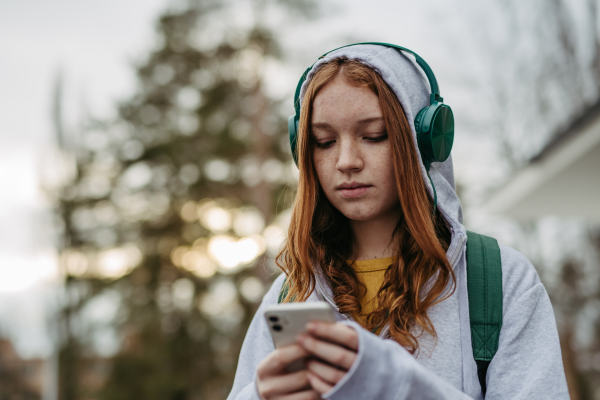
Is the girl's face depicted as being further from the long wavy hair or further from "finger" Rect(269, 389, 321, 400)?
"finger" Rect(269, 389, 321, 400)

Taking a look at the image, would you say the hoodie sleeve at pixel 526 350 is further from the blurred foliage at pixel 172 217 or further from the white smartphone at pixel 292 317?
the blurred foliage at pixel 172 217

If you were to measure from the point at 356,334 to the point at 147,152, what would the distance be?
1523cm

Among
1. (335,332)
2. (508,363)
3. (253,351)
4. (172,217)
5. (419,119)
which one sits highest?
(419,119)

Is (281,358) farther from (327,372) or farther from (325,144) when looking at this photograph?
(325,144)

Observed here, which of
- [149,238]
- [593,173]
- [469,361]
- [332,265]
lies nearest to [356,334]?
[469,361]

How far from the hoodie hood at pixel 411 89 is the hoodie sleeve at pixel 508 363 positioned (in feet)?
0.62

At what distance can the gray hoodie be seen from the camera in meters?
1.01

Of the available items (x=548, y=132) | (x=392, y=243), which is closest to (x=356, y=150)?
(x=392, y=243)

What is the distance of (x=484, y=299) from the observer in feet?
4.57

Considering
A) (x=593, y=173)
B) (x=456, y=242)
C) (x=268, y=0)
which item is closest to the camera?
(x=456, y=242)

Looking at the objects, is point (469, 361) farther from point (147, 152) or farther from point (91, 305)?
point (91, 305)

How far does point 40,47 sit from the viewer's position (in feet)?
51.6

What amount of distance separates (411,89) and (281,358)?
959 mm

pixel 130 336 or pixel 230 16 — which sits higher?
pixel 230 16
